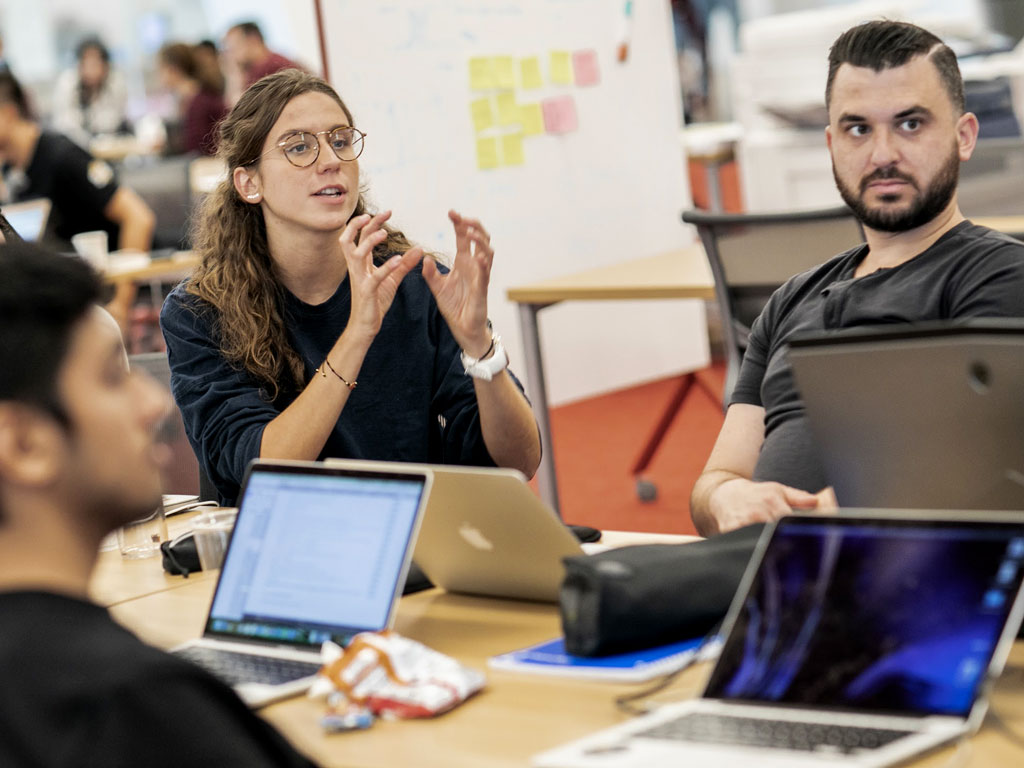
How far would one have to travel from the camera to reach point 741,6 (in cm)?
1222

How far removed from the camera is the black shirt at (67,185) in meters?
5.57

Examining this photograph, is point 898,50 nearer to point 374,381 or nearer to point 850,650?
point 374,381

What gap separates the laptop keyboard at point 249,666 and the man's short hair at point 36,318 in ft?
1.70

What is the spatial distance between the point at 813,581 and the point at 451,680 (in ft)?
1.17

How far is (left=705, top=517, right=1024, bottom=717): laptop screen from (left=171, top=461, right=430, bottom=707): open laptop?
15.3 inches

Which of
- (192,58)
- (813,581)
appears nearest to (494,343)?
(813,581)

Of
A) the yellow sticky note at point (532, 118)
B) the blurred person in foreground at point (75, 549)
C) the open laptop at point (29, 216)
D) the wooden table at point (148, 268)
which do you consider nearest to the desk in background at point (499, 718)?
the blurred person in foreground at point (75, 549)

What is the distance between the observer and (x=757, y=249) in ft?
10.7

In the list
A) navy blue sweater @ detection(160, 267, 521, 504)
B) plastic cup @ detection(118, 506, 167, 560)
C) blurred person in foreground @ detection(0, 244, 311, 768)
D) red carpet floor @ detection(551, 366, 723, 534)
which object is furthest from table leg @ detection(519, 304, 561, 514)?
blurred person in foreground @ detection(0, 244, 311, 768)

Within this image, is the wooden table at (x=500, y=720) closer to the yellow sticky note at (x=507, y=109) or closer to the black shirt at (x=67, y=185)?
the yellow sticky note at (x=507, y=109)

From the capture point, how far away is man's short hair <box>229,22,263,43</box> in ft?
24.7

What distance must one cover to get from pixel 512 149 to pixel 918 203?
290 centimetres

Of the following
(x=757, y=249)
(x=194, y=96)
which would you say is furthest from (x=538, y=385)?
(x=194, y=96)

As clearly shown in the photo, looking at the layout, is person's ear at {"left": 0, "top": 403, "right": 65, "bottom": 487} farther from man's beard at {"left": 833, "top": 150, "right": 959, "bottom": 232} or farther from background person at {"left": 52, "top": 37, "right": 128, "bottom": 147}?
background person at {"left": 52, "top": 37, "right": 128, "bottom": 147}
